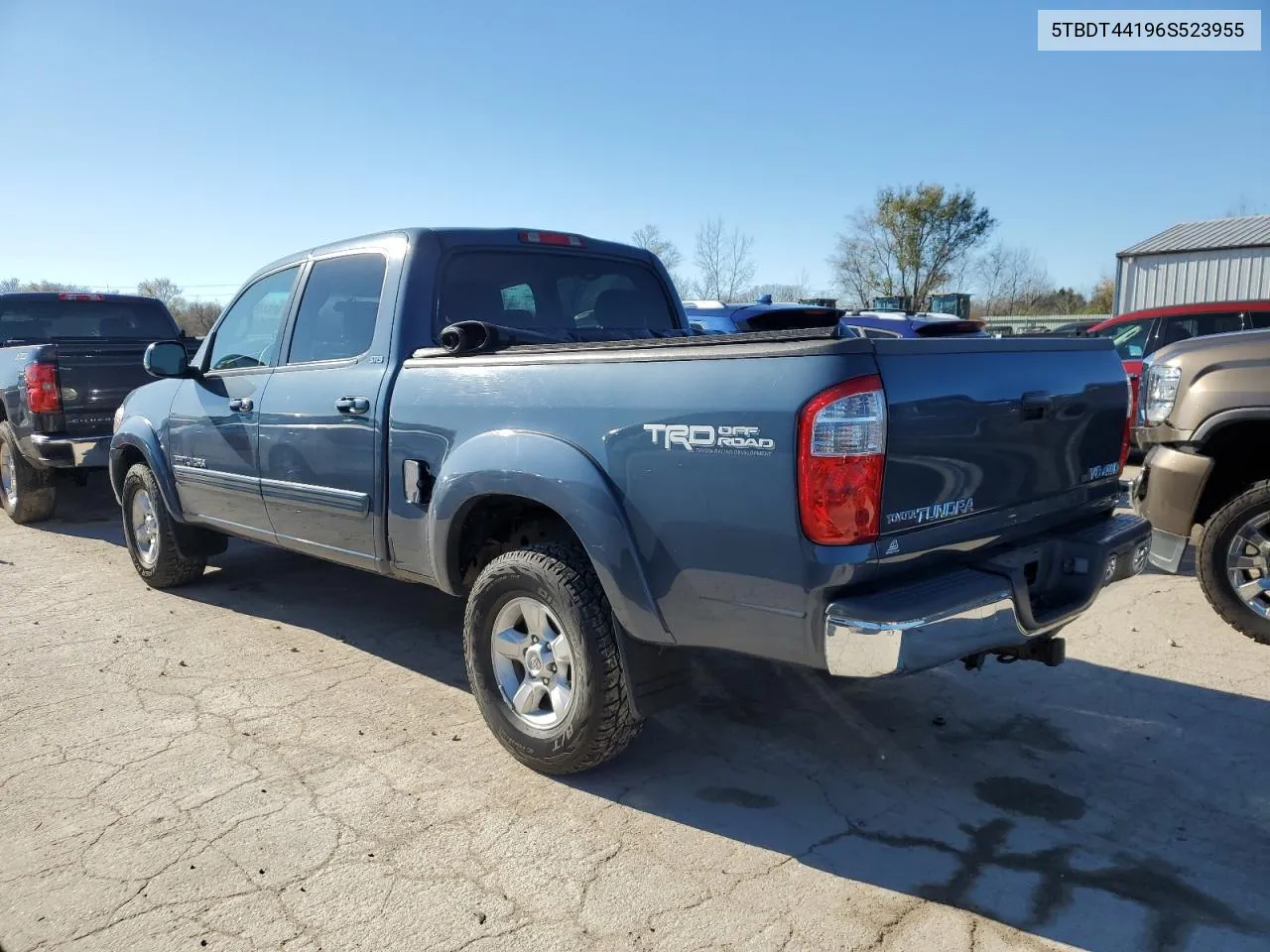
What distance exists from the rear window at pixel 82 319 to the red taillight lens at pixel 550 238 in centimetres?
617

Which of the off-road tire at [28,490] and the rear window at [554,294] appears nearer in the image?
the rear window at [554,294]

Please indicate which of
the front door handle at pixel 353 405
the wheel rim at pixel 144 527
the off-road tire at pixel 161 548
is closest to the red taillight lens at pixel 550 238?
the front door handle at pixel 353 405

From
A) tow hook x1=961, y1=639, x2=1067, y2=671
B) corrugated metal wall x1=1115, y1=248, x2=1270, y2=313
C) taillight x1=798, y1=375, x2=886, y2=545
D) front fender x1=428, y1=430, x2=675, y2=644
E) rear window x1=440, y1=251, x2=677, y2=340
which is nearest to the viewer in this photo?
taillight x1=798, y1=375, x2=886, y2=545

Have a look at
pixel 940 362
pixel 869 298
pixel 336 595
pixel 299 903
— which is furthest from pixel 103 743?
pixel 869 298

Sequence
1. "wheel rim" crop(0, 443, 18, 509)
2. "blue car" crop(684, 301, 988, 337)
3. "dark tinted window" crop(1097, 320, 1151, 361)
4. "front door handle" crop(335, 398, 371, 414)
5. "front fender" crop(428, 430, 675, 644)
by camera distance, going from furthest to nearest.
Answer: "dark tinted window" crop(1097, 320, 1151, 361)
"wheel rim" crop(0, 443, 18, 509)
"blue car" crop(684, 301, 988, 337)
"front door handle" crop(335, 398, 371, 414)
"front fender" crop(428, 430, 675, 644)

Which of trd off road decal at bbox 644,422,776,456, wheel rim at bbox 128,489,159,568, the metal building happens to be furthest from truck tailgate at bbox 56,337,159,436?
the metal building

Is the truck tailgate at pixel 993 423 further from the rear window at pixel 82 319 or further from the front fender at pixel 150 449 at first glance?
the rear window at pixel 82 319

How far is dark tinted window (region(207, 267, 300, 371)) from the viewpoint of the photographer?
4.88 metres

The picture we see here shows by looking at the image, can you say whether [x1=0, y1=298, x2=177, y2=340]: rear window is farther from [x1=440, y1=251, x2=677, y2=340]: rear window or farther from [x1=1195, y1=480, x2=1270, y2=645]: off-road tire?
[x1=1195, y1=480, x2=1270, y2=645]: off-road tire

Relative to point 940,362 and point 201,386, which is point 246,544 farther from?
point 940,362

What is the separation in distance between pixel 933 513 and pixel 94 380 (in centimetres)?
721

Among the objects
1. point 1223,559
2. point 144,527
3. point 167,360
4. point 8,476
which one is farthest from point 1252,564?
point 8,476

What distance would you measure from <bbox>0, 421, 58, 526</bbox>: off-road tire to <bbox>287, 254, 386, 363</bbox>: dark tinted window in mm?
4918

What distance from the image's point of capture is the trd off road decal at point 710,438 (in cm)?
262
